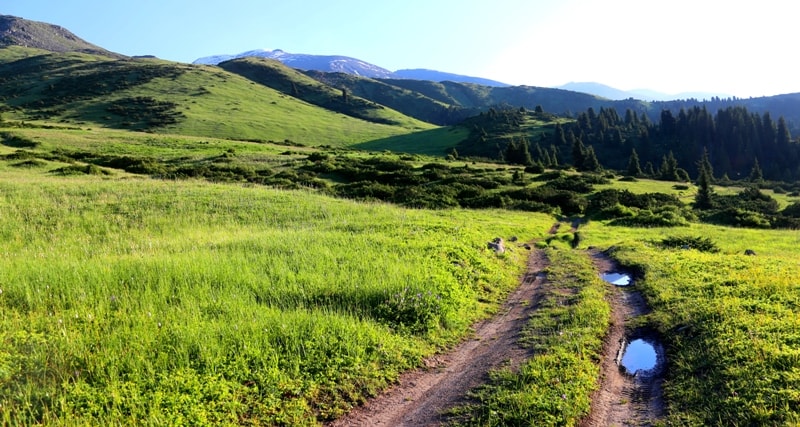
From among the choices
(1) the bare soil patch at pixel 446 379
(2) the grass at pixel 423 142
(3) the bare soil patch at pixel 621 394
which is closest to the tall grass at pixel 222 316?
(1) the bare soil patch at pixel 446 379

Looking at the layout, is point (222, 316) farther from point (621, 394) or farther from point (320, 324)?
point (621, 394)

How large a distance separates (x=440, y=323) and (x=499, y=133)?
14446cm

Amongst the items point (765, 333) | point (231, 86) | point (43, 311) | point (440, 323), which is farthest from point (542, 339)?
point (231, 86)

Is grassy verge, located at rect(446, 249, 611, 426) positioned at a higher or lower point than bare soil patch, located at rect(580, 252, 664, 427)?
higher

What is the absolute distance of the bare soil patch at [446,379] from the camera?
653 cm

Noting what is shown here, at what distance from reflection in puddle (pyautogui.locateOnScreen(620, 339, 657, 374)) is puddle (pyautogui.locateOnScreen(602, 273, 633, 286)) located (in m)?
4.99

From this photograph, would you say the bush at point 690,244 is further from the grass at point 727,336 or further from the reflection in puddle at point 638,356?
the reflection in puddle at point 638,356

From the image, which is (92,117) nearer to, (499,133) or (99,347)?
(499,133)

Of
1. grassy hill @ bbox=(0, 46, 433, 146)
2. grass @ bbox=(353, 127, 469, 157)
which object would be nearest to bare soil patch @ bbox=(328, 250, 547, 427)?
grass @ bbox=(353, 127, 469, 157)

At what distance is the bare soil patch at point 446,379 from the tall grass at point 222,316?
0.98 ft

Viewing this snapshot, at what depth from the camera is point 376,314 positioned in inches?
372

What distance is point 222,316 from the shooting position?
8211mm

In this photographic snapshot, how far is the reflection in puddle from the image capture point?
8070 mm

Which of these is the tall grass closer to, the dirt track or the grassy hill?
the dirt track
